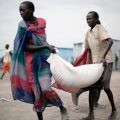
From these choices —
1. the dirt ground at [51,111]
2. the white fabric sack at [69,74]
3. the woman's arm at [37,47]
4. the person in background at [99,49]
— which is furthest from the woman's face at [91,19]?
the dirt ground at [51,111]

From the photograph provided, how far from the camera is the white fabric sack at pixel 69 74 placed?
17.9ft

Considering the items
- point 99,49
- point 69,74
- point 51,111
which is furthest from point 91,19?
point 51,111

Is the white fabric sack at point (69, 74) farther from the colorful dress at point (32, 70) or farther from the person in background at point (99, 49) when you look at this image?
the person in background at point (99, 49)

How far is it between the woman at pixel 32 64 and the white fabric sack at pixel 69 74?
136mm

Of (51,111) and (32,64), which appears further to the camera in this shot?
(51,111)

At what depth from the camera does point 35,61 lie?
557cm

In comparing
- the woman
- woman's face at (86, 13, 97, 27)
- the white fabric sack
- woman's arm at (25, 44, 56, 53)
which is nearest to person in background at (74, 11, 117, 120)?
woman's face at (86, 13, 97, 27)

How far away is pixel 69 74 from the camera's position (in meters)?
5.53

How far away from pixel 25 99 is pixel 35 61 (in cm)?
58

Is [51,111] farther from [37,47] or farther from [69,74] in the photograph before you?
[37,47]

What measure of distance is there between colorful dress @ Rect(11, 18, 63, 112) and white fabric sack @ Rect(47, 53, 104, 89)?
151mm

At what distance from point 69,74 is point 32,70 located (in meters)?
0.54

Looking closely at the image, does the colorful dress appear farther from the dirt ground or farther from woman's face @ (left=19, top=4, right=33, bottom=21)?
the dirt ground

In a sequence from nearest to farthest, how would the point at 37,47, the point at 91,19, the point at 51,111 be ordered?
the point at 37,47
the point at 91,19
the point at 51,111
